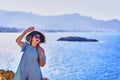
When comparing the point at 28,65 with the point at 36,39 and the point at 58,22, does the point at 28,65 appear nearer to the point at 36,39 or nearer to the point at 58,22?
the point at 36,39

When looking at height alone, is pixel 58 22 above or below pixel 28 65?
above

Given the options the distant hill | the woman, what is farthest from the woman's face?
the distant hill

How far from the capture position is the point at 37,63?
12.0 feet

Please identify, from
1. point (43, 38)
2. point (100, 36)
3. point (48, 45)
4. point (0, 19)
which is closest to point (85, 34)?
point (100, 36)

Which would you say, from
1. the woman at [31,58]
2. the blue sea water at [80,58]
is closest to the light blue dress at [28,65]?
the woman at [31,58]

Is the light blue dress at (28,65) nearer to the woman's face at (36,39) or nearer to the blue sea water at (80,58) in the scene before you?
the woman's face at (36,39)

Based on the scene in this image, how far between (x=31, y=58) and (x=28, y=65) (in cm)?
8

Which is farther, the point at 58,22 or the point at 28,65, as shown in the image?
the point at 58,22

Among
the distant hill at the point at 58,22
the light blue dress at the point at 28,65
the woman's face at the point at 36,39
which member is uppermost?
the distant hill at the point at 58,22

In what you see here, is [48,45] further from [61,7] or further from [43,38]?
[43,38]

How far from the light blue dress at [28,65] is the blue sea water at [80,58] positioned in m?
1.07

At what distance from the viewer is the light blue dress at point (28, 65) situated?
3602 mm

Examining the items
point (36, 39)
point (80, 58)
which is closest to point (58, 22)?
point (80, 58)

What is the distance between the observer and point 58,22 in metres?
4.95
